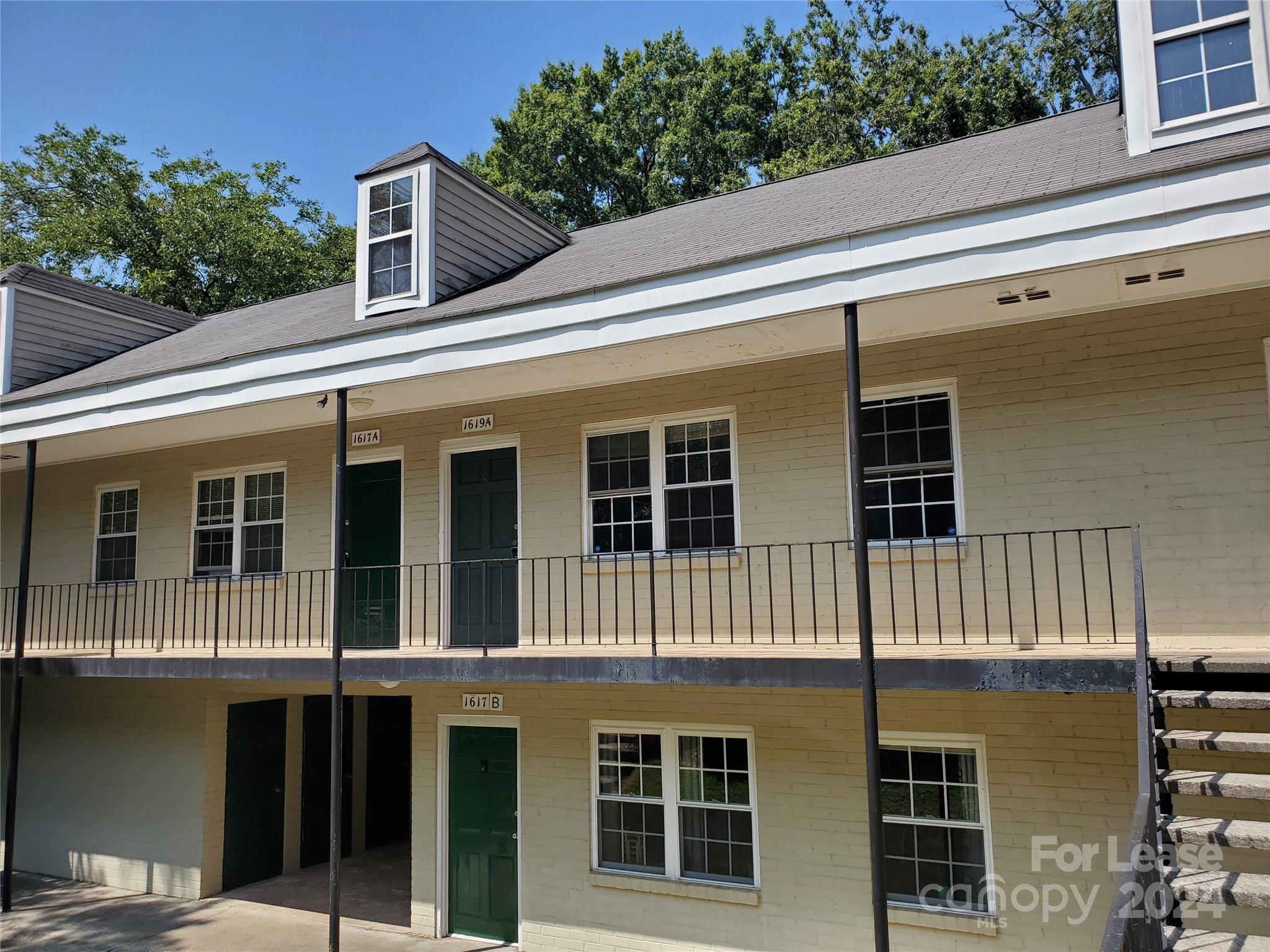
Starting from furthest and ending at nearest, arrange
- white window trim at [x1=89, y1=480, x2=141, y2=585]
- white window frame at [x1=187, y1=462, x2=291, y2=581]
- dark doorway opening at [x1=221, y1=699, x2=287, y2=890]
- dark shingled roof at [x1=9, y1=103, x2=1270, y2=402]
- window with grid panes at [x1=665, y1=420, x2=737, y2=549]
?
1. white window trim at [x1=89, y1=480, x2=141, y2=585]
2. dark doorway opening at [x1=221, y1=699, x2=287, y2=890]
3. white window frame at [x1=187, y1=462, x2=291, y2=581]
4. window with grid panes at [x1=665, y1=420, x2=737, y2=549]
5. dark shingled roof at [x1=9, y1=103, x2=1270, y2=402]

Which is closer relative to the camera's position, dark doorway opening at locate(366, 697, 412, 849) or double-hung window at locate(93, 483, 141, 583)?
double-hung window at locate(93, 483, 141, 583)

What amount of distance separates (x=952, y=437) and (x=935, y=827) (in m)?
3.37

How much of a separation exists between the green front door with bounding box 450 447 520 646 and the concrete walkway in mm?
3299

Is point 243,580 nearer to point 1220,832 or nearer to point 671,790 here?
point 671,790

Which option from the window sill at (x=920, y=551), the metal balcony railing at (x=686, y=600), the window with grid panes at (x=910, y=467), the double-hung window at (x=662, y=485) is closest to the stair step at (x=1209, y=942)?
the metal balcony railing at (x=686, y=600)

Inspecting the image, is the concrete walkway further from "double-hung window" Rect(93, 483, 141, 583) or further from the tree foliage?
the tree foliage

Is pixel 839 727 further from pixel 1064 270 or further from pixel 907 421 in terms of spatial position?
pixel 1064 270

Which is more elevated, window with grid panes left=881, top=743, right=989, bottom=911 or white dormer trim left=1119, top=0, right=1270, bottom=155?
white dormer trim left=1119, top=0, right=1270, bottom=155

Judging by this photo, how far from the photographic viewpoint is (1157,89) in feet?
24.9

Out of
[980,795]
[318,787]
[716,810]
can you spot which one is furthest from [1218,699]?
[318,787]

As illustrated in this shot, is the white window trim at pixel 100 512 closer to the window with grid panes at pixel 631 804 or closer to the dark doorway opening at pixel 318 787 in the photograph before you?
the dark doorway opening at pixel 318 787

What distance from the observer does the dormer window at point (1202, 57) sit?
7.45 metres

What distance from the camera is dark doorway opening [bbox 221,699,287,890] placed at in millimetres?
12422

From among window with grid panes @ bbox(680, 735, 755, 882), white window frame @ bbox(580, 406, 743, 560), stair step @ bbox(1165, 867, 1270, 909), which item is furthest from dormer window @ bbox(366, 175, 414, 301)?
stair step @ bbox(1165, 867, 1270, 909)
